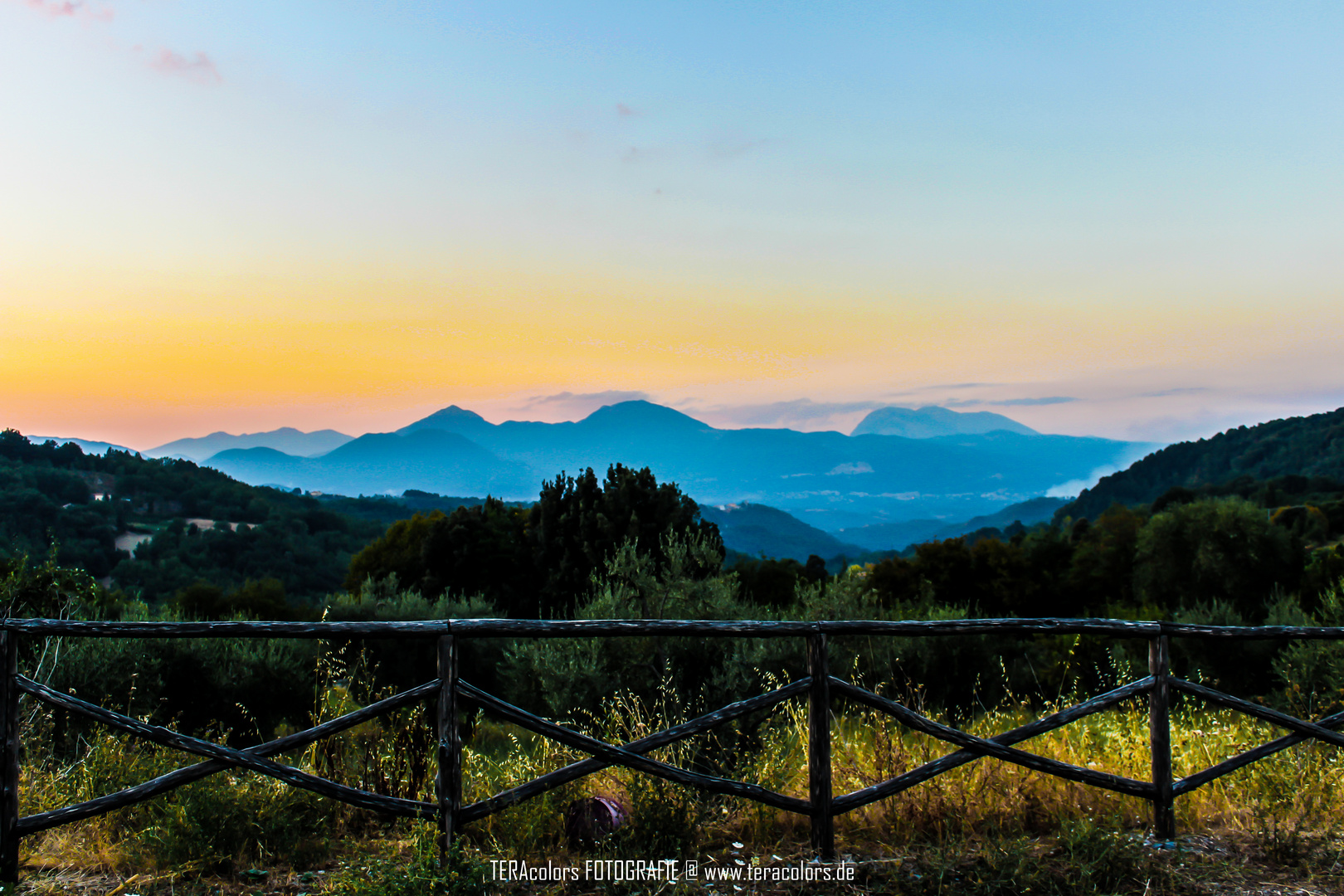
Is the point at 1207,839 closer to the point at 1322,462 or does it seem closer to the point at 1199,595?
the point at 1199,595

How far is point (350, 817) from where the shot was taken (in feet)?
14.1

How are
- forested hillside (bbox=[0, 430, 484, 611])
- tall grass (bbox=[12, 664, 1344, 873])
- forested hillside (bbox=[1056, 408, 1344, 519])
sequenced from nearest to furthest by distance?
1. tall grass (bbox=[12, 664, 1344, 873])
2. forested hillside (bbox=[0, 430, 484, 611])
3. forested hillside (bbox=[1056, 408, 1344, 519])

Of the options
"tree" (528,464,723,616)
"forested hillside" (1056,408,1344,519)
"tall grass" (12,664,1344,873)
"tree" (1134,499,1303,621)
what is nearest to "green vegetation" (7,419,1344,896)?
"tall grass" (12,664,1344,873)

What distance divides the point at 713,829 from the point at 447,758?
1465mm

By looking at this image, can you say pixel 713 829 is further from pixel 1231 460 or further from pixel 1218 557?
pixel 1231 460

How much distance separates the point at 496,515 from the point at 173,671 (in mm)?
21911

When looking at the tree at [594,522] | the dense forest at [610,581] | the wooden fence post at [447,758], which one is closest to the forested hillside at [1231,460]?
the dense forest at [610,581]

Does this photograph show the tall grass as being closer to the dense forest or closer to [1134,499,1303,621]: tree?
the dense forest

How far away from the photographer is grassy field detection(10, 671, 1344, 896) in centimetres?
369

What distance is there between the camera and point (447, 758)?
3828mm

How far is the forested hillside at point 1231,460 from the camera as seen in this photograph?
9325 cm

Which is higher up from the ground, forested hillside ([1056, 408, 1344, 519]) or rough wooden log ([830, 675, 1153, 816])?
forested hillside ([1056, 408, 1344, 519])

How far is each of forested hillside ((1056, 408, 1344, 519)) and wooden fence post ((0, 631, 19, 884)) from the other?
93.4 metres

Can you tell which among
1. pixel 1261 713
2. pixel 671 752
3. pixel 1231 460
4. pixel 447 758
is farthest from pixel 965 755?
pixel 1231 460
